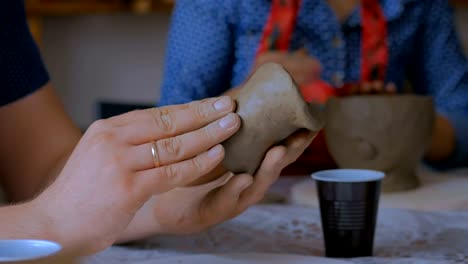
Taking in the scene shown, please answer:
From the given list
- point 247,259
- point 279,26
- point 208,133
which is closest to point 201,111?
point 208,133

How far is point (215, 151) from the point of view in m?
0.70

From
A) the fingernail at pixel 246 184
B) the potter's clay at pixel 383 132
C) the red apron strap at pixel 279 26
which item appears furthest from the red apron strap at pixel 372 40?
the fingernail at pixel 246 184

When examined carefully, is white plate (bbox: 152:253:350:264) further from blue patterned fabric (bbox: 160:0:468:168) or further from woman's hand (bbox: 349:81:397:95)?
blue patterned fabric (bbox: 160:0:468:168)

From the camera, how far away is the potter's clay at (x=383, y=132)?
1.13m

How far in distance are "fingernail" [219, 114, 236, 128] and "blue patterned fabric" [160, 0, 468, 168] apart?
2.66 feet

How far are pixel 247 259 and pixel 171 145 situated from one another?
0.49 ft

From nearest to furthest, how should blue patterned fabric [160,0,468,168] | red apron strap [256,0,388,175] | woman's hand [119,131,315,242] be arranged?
woman's hand [119,131,315,242], red apron strap [256,0,388,175], blue patterned fabric [160,0,468,168]

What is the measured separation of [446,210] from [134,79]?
2.21m

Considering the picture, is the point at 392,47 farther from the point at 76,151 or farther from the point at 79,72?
the point at 79,72

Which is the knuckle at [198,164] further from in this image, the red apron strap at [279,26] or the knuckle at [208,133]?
the red apron strap at [279,26]

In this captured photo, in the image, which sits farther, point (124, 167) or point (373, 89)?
point (373, 89)

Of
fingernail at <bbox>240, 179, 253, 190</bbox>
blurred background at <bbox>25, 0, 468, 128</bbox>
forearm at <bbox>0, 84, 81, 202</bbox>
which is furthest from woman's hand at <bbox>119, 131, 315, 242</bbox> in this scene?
blurred background at <bbox>25, 0, 468, 128</bbox>

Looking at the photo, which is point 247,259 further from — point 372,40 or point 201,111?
point 372,40

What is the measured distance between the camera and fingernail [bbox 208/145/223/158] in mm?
700
